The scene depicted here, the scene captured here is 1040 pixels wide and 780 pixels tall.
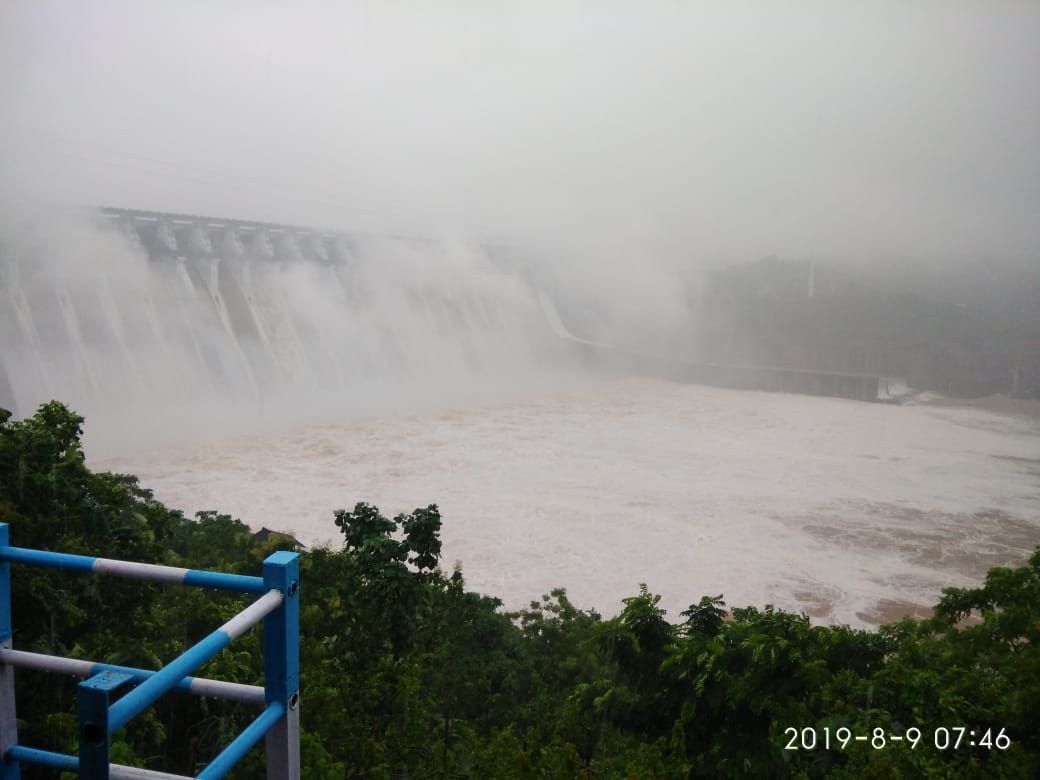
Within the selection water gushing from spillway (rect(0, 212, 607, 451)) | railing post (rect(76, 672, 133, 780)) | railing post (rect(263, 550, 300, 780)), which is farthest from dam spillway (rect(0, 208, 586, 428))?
railing post (rect(76, 672, 133, 780))

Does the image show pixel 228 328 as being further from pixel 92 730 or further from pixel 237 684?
pixel 92 730

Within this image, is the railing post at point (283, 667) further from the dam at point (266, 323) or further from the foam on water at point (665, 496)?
the dam at point (266, 323)

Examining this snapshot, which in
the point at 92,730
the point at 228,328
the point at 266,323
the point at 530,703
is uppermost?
the point at 266,323

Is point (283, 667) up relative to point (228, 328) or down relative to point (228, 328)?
down

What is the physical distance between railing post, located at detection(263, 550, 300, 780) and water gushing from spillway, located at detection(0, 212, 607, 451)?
47.3ft

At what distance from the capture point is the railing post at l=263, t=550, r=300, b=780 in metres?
1.08

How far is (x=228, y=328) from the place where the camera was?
17.3 meters

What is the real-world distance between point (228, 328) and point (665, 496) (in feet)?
34.7

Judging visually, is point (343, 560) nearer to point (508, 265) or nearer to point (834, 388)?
point (834, 388)

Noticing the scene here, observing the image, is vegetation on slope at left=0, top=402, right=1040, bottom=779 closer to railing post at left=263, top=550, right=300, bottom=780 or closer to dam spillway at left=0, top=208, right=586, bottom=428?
railing post at left=263, top=550, right=300, bottom=780

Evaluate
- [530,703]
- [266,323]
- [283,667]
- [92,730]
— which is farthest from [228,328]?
[92,730]

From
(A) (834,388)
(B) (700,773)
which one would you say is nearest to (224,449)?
(B) (700,773)

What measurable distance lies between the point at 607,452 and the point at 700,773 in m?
11.5

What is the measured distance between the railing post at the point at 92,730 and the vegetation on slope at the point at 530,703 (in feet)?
4.81
